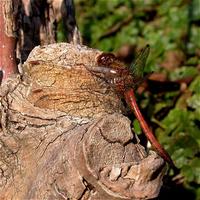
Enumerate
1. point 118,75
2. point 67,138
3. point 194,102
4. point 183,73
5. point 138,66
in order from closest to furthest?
1. point 67,138
2. point 118,75
3. point 138,66
4. point 194,102
5. point 183,73

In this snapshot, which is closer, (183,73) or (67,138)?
(67,138)

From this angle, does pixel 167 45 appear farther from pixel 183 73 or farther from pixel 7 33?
pixel 7 33

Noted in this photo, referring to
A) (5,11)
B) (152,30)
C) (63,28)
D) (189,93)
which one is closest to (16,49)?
(5,11)

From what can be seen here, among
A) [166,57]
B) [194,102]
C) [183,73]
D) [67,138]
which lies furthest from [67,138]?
[166,57]

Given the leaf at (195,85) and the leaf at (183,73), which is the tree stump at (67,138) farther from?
the leaf at (183,73)

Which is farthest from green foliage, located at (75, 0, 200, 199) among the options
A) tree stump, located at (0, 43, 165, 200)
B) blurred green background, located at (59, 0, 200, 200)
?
tree stump, located at (0, 43, 165, 200)

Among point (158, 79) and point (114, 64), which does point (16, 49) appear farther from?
point (158, 79)

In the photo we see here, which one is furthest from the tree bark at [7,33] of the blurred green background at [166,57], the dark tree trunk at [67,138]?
the blurred green background at [166,57]
